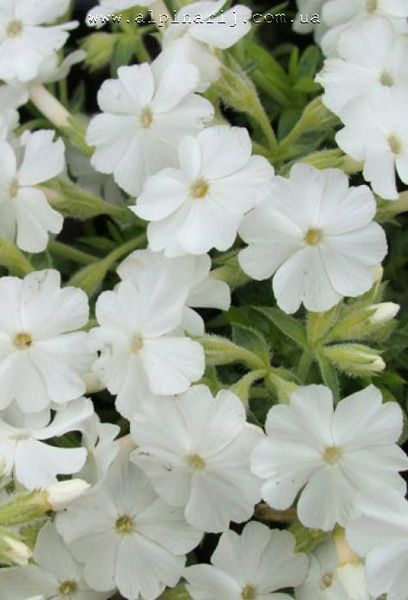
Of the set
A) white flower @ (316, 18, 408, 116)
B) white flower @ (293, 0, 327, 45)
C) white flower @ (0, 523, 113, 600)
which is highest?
white flower @ (316, 18, 408, 116)

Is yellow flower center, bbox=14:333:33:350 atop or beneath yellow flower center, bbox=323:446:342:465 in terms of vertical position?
atop

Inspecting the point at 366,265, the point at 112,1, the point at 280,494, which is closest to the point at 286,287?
the point at 366,265

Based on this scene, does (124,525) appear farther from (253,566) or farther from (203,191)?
(203,191)

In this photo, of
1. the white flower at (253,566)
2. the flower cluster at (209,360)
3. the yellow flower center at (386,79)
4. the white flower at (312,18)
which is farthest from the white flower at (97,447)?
the white flower at (312,18)

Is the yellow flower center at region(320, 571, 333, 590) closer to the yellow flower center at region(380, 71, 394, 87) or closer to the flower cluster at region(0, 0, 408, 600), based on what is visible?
the flower cluster at region(0, 0, 408, 600)

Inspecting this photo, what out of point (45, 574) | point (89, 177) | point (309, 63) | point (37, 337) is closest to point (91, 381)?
point (37, 337)

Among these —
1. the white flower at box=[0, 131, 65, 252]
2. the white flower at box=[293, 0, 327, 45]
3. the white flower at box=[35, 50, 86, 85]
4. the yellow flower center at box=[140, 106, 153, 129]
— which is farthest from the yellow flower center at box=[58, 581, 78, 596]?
the white flower at box=[293, 0, 327, 45]
